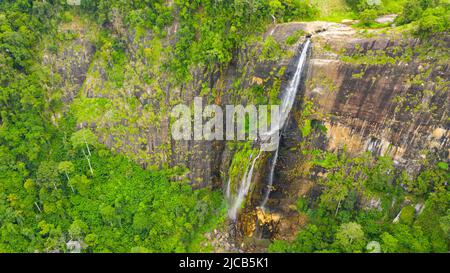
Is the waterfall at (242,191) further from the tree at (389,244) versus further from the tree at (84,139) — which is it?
the tree at (84,139)

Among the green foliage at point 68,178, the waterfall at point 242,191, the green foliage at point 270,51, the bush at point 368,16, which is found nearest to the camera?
the bush at point 368,16

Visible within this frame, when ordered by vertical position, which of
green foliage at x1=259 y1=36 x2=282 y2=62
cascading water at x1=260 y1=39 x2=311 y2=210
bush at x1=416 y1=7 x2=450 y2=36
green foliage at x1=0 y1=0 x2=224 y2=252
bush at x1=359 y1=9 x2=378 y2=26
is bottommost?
green foliage at x1=0 y1=0 x2=224 y2=252

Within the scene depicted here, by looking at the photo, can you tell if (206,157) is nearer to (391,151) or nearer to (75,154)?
(75,154)

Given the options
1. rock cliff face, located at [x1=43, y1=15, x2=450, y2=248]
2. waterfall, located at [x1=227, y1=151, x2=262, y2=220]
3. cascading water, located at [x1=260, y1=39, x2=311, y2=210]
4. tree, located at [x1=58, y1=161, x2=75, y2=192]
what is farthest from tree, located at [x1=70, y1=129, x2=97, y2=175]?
cascading water, located at [x1=260, y1=39, x2=311, y2=210]

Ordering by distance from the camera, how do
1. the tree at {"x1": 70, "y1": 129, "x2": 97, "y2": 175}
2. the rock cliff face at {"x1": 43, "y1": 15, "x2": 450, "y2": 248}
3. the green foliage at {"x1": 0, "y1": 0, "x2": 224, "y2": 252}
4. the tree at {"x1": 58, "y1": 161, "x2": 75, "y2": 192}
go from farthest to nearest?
the tree at {"x1": 70, "y1": 129, "x2": 97, "y2": 175}, the tree at {"x1": 58, "y1": 161, "x2": 75, "y2": 192}, the green foliage at {"x1": 0, "y1": 0, "x2": 224, "y2": 252}, the rock cliff face at {"x1": 43, "y1": 15, "x2": 450, "y2": 248}

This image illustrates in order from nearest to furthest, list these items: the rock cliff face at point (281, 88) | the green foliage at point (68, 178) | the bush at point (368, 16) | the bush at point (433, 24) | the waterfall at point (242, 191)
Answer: the bush at point (433, 24) < the rock cliff face at point (281, 88) < the bush at point (368, 16) < the green foliage at point (68, 178) < the waterfall at point (242, 191)

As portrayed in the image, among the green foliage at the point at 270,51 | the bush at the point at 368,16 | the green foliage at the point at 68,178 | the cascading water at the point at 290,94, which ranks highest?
the bush at the point at 368,16

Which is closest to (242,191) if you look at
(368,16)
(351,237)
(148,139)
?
(351,237)

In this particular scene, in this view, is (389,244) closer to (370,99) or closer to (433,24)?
(370,99)

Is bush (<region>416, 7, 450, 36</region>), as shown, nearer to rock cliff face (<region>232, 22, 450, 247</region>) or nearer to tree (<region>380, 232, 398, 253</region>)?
rock cliff face (<region>232, 22, 450, 247</region>)

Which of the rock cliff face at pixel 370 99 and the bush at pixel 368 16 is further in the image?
the bush at pixel 368 16

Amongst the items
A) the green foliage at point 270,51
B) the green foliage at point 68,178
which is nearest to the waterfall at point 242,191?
the green foliage at point 68,178
